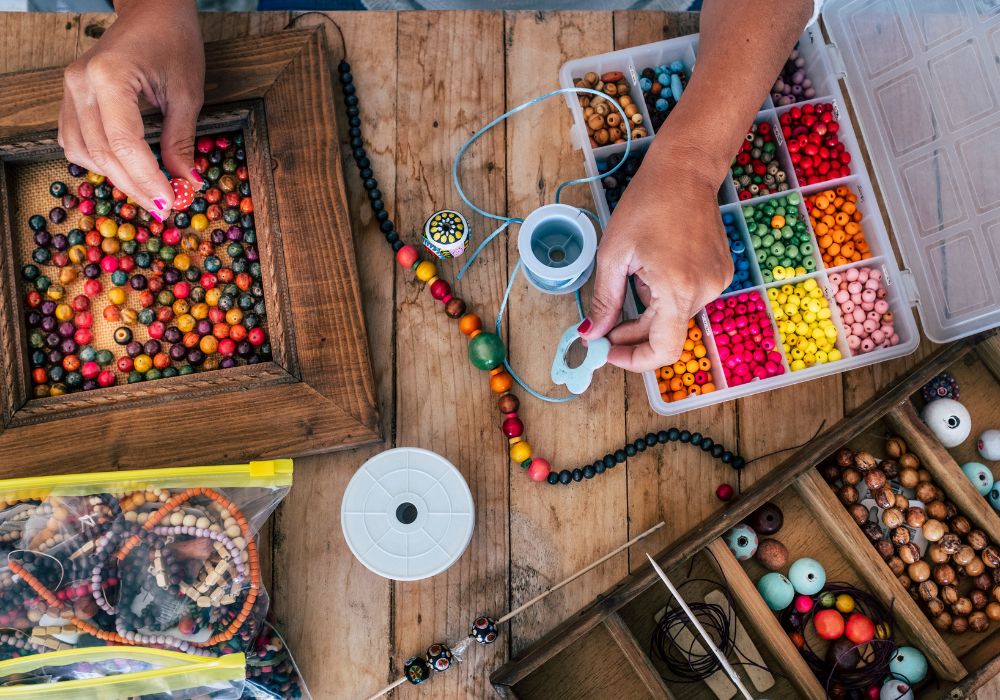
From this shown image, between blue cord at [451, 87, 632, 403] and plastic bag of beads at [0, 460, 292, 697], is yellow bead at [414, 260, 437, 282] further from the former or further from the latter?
plastic bag of beads at [0, 460, 292, 697]

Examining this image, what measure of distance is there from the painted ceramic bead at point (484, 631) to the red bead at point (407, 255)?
0.59m

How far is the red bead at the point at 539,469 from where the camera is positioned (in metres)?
1.13

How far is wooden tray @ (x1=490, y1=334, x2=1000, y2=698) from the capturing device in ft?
3.30

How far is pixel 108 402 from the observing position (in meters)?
1.07

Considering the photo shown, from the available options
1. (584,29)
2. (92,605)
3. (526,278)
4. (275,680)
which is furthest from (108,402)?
(584,29)

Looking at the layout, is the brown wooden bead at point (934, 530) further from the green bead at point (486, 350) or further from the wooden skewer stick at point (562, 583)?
the green bead at point (486, 350)

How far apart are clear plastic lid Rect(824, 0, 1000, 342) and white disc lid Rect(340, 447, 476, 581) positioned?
2.85 ft

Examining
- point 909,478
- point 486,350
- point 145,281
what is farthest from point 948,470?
point 145,281

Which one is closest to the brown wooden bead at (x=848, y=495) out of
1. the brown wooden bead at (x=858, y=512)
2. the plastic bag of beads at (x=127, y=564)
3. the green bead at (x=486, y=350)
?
the brown wooden bead at (x=858, y=512)

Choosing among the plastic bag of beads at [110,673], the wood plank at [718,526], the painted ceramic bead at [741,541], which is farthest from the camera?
the painted ceramic bead at [741,541]

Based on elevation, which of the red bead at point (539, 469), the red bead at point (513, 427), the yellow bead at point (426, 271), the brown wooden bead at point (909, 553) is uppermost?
the yellow bead at point (426, 271)

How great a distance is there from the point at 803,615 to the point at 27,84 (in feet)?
4.95

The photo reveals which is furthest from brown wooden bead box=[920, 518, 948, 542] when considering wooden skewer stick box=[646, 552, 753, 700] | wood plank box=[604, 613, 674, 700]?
wood plank box=[604, 613, 674, 700]

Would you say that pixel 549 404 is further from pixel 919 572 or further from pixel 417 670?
pixel 919 572
